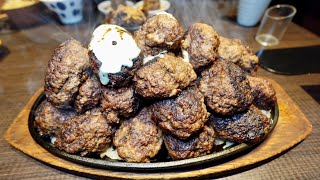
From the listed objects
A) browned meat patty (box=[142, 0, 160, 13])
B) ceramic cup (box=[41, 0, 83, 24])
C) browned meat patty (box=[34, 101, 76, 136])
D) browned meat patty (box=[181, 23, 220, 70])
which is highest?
browned meat patty (box=[181, 23, 220, 70])

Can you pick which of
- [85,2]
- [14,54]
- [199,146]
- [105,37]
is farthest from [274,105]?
[85,2]

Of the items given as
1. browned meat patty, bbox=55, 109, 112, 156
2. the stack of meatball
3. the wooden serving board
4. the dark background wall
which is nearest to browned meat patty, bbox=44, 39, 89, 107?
the stack of meatball

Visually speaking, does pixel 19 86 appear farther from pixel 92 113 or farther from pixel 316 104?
pixel 316 104

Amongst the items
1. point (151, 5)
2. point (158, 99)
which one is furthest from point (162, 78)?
point (151, 5)

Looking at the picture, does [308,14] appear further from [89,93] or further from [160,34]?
[89,93]

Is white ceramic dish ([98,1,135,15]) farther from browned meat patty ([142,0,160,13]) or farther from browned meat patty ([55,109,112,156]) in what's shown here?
browned meat patty ([55,109,112,156])

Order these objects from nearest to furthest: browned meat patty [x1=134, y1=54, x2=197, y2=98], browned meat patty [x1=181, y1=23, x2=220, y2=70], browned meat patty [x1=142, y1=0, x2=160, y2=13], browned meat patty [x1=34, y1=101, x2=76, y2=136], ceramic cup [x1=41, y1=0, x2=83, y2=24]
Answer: browned meat patty [x1=134, y1=54, x2=197, y2=98] → browned meat patty [x1=181, y1=23, x2=220, y2=70] → browned meat patty [x1=34, y1=101, x2=76, y2=136] → ceramic cup [x1=41, y1=0, x2=83, y2=24] → browned meat patty [x1=142, y1=0, x2=160, y2=13]

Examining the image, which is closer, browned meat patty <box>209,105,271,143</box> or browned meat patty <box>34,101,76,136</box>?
browned meat patty <box>209,105,271,143</box>
